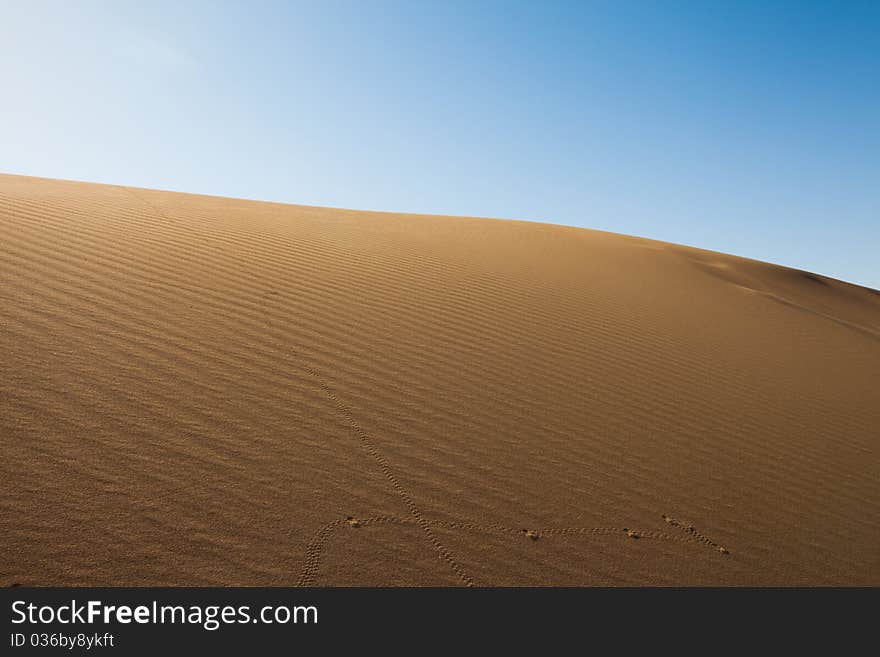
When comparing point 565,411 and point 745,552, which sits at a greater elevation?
point 565,411

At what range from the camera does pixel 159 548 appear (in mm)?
2219

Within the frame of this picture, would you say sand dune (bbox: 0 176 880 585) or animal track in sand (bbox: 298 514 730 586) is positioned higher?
sand dune (bbox: 0 176 880 585)

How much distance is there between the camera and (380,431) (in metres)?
3.41

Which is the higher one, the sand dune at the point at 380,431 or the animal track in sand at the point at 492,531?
the sand dune at the point at 380,431

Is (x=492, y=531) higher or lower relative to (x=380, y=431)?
lower

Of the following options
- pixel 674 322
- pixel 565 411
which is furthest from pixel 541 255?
pixel 565 411

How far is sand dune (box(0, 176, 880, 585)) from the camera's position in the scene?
2400mm

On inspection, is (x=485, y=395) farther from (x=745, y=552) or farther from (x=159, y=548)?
(x=159, y=548)

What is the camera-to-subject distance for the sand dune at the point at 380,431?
240 cm

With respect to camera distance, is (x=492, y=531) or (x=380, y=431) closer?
(x=492, y=531)

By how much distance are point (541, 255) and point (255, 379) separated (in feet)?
25.6
